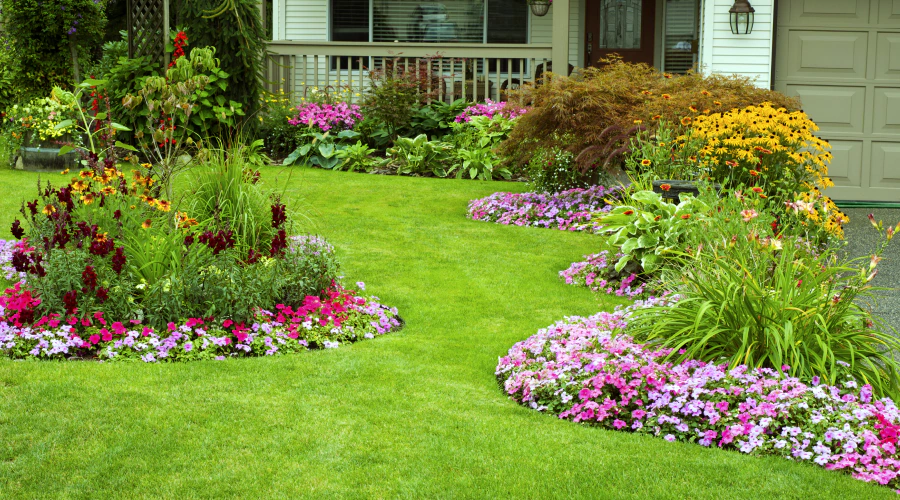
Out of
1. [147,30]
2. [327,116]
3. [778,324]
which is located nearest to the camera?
[778,324]

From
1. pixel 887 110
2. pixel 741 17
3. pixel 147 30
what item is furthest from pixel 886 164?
pixel 147 30

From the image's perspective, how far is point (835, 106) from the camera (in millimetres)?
10914

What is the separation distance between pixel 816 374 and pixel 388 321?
8.09ft

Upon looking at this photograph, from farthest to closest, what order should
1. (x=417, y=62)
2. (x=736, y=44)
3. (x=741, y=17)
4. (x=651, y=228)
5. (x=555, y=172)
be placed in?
(x=417, y=62), (x=736, y=44), (x=741, y=17), (x=555, y=172), (x=651, y=228)

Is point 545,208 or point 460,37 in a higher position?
point 460,37

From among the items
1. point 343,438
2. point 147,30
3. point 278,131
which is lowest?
point 343,438

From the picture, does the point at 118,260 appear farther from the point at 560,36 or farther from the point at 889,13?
the point at 889,13

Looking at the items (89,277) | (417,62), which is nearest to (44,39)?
(417,62)

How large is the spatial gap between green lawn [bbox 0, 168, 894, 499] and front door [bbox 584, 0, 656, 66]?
10289 mm

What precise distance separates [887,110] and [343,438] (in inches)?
370

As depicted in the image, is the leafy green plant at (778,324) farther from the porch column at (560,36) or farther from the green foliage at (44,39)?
the green foliage at (44,39)

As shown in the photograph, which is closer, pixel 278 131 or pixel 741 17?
pixel 741 17

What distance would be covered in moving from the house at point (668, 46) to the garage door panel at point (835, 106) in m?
0.01

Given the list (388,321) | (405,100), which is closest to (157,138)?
(388,321)
